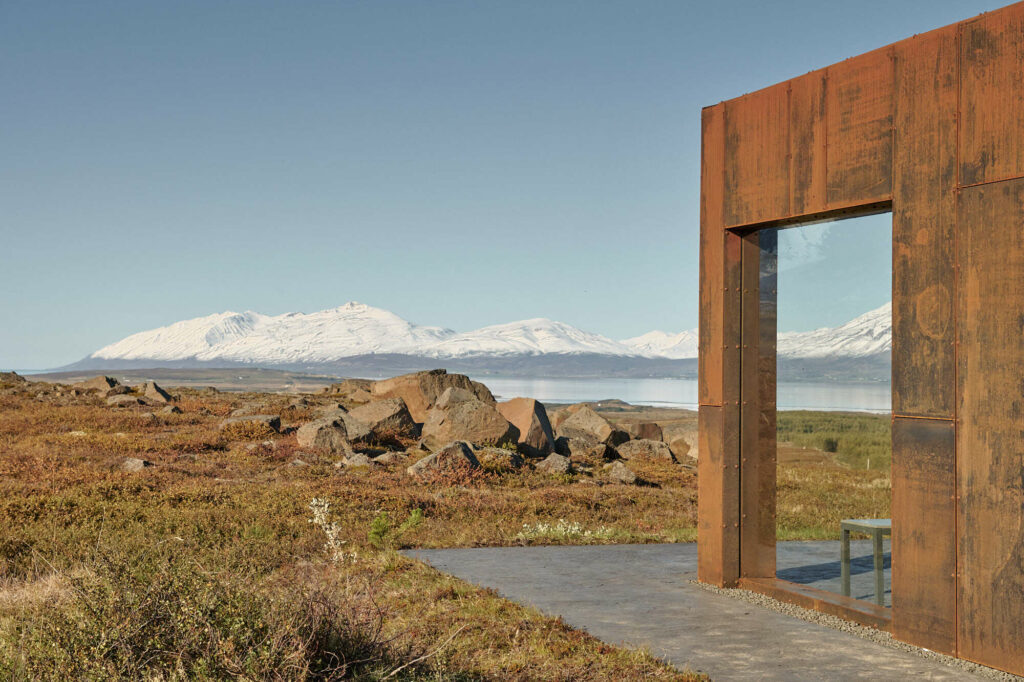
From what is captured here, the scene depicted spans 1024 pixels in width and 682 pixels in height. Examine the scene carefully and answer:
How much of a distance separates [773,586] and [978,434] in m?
2.74

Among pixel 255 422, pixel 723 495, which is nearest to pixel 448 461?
pixel 255 422

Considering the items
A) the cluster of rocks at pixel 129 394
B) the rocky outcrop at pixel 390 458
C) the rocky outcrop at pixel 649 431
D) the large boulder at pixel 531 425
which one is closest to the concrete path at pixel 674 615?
the rocky outcrop at pixel 390 458

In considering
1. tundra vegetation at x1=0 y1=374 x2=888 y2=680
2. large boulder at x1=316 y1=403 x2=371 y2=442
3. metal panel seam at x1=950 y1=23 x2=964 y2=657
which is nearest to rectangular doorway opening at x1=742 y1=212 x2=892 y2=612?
tundra vegetation at x1=0 y1=374 x2=888 y2=680

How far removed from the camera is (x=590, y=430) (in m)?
29.2

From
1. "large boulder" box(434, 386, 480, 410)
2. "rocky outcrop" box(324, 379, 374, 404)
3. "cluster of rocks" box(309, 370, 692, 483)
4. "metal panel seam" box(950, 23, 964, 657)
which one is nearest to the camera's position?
"metal panel seam" box(950, 23, 964, 657)

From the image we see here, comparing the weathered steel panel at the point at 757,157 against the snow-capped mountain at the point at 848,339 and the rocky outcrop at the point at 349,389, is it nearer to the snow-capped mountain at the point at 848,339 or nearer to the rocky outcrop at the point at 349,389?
the snow-capped mountain at the point at 848,339

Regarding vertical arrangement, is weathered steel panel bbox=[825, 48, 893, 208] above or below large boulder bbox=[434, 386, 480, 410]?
above

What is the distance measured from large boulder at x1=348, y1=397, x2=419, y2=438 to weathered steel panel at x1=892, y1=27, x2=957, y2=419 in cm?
1937

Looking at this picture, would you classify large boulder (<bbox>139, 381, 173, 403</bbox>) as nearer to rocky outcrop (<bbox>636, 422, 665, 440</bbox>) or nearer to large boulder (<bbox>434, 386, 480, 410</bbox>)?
large boulder (<bbox>434, 386, 480, 410</bbox>)

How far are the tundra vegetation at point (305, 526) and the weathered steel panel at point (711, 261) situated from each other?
1357mm

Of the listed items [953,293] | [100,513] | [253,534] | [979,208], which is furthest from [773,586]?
[100,513]

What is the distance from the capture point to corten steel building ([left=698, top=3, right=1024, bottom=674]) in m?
6.44

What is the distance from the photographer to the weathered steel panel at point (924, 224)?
6.87 meters

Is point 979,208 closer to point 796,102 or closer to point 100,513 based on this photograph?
point 796,102
